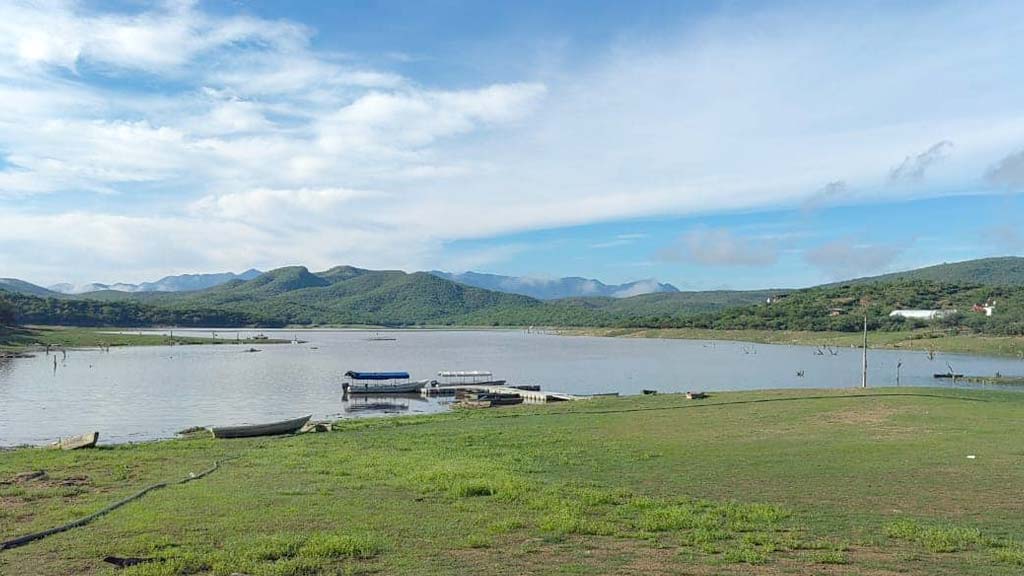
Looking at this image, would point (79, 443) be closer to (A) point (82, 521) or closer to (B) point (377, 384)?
(A) point (82, 521)

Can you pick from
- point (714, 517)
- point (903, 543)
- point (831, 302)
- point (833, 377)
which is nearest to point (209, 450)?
point (714, 517)

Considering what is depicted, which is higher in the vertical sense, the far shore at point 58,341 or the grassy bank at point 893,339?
the grassy bank at point 893,339

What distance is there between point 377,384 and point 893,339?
10758cm

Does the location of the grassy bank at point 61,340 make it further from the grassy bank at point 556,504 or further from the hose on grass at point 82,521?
the hose on grass at point 82,521

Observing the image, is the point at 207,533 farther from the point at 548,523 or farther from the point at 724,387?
the point at 724,387

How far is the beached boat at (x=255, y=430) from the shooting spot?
1148 inches

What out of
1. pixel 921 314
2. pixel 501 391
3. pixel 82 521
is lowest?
pixel 501 391

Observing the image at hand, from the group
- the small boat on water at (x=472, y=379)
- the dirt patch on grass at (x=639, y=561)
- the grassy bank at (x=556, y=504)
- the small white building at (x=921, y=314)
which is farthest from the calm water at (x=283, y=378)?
the small white building at (x=921, y=314)

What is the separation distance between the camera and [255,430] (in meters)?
29.8

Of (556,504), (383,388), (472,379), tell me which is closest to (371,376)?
(383,388)

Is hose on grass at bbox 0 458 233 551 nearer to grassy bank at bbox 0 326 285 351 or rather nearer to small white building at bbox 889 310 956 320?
grassy bank at bbox 0 326 285 351

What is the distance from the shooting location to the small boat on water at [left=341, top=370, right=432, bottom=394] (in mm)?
62875

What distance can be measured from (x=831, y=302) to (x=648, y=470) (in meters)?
184

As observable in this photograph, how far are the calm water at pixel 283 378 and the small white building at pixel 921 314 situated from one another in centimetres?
3465
